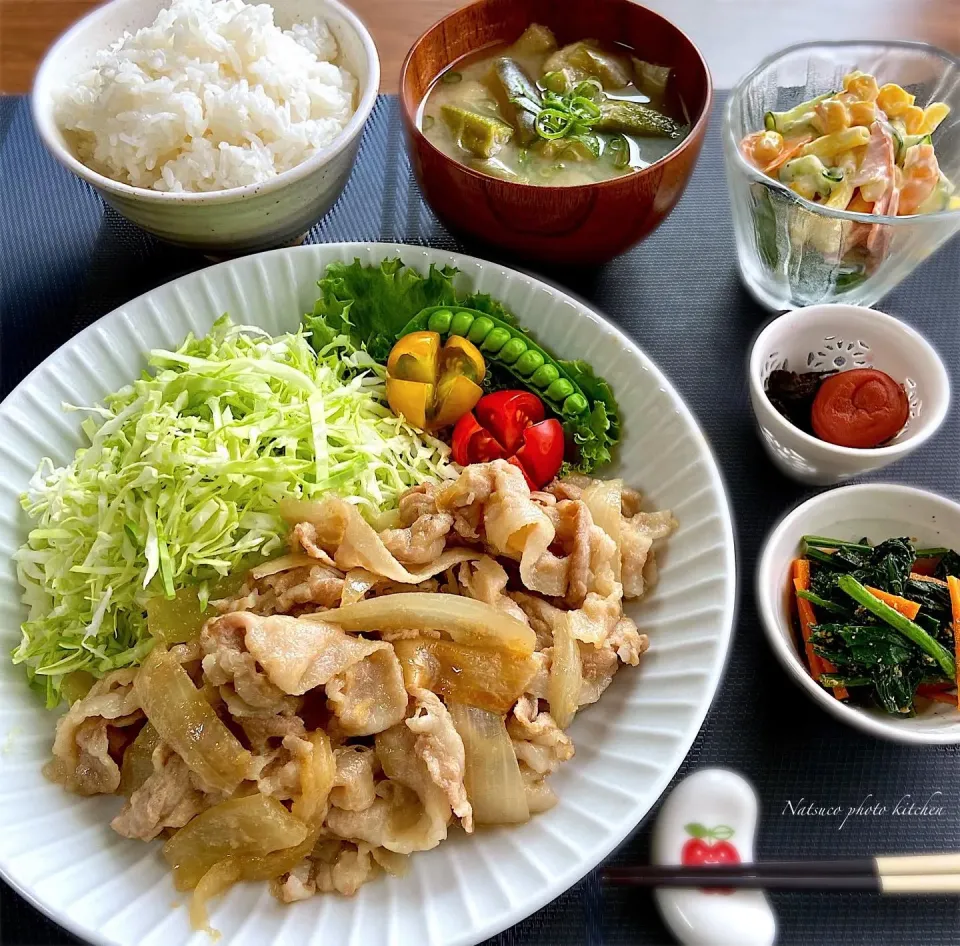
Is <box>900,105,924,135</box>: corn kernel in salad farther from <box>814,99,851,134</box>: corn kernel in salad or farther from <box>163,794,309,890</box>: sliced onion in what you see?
<box>163,794,309,890</box>: sliced onion

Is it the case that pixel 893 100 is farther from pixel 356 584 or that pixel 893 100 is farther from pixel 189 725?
pixel 189 725

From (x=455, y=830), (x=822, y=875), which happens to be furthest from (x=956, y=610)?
(x=455, y=830)

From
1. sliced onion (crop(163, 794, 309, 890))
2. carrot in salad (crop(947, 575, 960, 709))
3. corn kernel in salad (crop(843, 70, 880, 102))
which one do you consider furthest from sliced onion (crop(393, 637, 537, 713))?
corn kernel in salad (crop(843, 70, 880, 102))

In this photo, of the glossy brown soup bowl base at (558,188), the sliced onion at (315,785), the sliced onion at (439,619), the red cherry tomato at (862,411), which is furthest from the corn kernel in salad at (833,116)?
the sliced onion at (315,785)

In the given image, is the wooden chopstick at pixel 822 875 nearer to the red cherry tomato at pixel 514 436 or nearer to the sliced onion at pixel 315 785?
the sliced onion at pixel 315 785

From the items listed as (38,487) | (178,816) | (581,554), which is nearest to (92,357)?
(38,487)

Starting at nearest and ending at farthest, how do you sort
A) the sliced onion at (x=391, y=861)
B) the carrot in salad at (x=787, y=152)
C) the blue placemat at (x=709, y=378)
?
the sliced onion at (x=391, y=861) → the blue placemat at (x=709, y=378) → the carrot in salad at (x=787, y=152)
